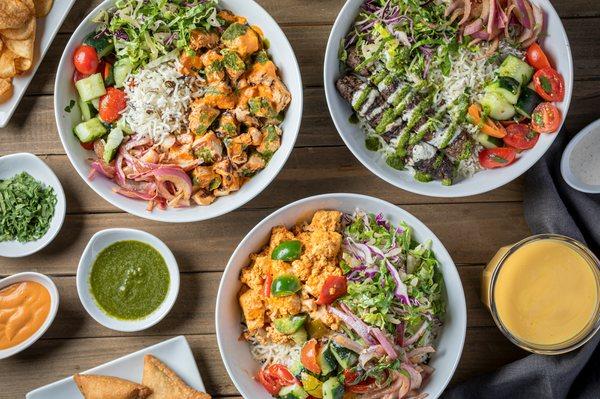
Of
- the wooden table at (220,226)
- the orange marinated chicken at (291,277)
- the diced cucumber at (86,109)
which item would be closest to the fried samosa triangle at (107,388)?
the wooden table at (220,226)

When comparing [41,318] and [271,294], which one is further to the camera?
[41,318]

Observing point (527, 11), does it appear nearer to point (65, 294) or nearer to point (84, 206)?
point (84, 206)

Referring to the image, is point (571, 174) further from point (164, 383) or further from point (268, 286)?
point (164, 383)

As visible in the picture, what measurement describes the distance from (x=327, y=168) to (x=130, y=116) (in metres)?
1.33

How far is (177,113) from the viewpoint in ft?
13.2

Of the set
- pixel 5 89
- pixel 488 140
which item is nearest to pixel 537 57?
pixel 488 140

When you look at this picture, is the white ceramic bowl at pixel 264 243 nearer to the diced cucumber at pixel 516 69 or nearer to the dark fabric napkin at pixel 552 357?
the dark fabric napkin at pixel 552 357

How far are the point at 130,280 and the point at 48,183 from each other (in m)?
0.85

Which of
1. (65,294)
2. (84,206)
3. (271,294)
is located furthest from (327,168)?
(65,294)

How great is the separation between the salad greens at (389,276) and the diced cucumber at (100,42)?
1863mm

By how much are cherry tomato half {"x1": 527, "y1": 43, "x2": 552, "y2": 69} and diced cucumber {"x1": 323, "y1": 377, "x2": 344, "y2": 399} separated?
89.4 inches

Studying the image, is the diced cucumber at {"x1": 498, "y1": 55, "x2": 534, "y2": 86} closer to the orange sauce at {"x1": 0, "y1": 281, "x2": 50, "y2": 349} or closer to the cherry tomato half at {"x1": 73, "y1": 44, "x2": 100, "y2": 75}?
the cherry tomato half at {"x1": 73, "y1": 44, "x2": 100, "y2": 75}

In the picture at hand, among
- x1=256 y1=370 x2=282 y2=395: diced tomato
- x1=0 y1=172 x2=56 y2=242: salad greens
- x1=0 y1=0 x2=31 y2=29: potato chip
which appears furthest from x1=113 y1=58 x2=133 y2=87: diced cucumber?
x1=256 y1=370 x2=282 y2=395: diced tomato

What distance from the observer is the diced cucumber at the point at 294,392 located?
159 inches
